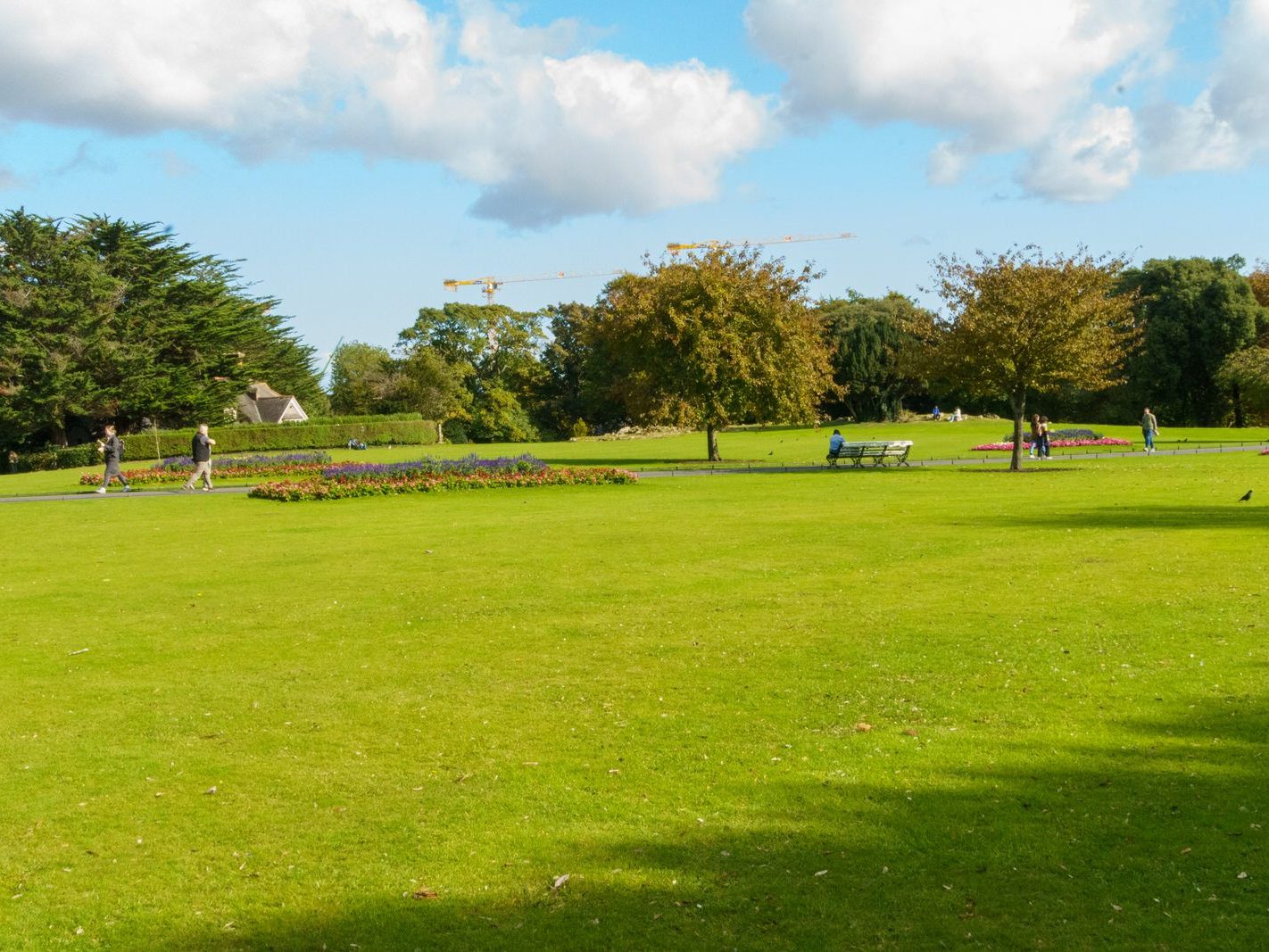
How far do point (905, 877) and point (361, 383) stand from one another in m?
90.5

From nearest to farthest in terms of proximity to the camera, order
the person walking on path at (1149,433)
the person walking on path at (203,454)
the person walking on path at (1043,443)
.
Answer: the person walking on path at (203,454) < the person walking on path at (1043,443) < the person walking on path at (1149,433)

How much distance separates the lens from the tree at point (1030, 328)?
32.0 m

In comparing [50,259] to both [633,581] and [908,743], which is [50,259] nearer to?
[633,581]

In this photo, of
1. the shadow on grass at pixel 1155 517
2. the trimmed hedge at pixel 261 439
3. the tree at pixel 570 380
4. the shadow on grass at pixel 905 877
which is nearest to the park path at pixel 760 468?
the shadow on grass at pixel 1155 517

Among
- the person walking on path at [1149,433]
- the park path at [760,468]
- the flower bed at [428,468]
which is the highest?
the person walking on path at [1149,433]

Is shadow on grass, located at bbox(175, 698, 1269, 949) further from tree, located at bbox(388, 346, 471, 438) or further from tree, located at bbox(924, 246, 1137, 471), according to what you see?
tree, located at bbox(388, 346, 471, 438)

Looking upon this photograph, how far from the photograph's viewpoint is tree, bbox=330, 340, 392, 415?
299ft

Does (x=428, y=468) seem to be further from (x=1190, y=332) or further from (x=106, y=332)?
(x=1190, y=332)

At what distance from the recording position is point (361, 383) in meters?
92.7

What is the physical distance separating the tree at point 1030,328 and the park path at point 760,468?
169 inches

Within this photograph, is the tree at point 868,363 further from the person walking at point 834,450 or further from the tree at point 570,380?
the person walking at point 834,450

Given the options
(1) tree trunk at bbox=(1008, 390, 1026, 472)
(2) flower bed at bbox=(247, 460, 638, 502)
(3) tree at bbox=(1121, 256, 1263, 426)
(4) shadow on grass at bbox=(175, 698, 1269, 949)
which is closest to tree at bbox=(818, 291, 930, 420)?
(3) tree at bbox=(1121, 256, 1263, 426)

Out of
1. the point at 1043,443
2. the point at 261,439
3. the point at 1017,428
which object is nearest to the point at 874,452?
the point at 1017,428

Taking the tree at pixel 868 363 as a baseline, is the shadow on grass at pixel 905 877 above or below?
below
